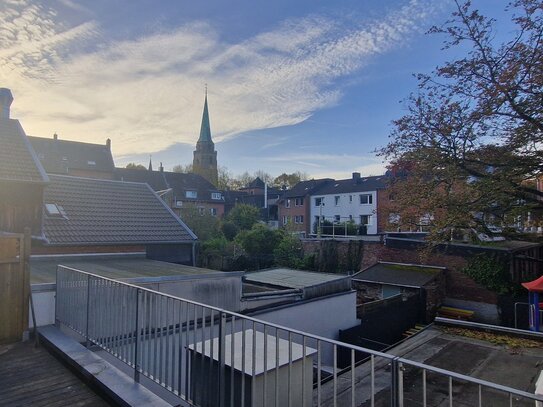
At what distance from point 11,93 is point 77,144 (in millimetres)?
26282

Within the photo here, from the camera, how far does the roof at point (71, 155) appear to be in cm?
3325

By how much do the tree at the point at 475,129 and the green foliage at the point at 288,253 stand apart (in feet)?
38.4

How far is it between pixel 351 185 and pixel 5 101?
30827mm

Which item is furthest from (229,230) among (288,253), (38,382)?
(38,382)

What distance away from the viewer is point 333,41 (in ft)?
34.2

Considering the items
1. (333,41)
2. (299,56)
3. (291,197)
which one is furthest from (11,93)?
(291,197)

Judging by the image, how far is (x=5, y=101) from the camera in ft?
42.1

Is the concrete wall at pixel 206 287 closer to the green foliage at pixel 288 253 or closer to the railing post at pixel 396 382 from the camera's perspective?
the railing post at pixel 396 382

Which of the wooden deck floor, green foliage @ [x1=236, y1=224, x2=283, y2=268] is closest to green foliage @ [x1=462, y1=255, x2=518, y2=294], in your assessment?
green foliage @ [x1=236, y1=224, x2=283, y2=268]

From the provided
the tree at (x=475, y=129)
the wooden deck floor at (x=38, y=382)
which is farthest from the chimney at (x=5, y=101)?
the tree at (x=475, y=129)

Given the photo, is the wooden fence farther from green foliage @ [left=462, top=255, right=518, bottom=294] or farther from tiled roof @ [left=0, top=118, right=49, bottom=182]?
green foliage @ [left=462, top=255, right=518, bottom=294]

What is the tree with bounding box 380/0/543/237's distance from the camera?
8414 mm

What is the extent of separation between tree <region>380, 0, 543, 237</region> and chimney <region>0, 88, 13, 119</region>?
13341 mm

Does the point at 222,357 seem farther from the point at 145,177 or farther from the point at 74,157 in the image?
the point at 145,177
